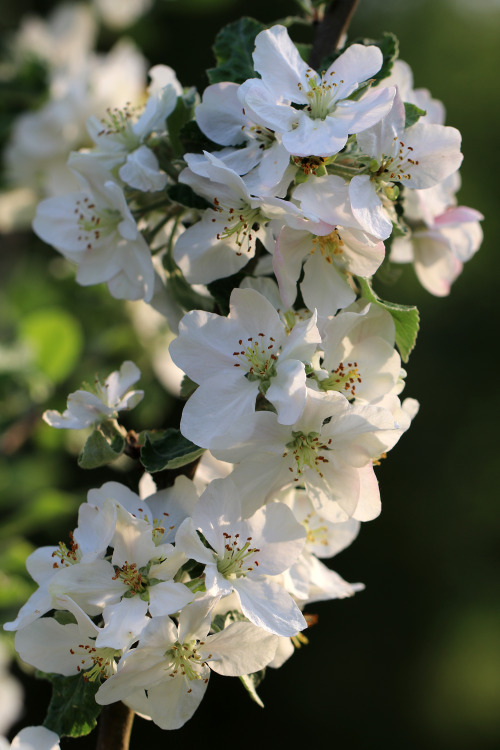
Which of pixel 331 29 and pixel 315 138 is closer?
pixel 315 138

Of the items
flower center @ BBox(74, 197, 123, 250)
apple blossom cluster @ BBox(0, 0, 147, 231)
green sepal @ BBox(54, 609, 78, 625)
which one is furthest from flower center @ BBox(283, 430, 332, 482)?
apple blossom cluster @ BBox(0, 0, 147, 231)

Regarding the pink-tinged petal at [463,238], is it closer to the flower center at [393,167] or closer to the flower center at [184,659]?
the flower center at [393,167]

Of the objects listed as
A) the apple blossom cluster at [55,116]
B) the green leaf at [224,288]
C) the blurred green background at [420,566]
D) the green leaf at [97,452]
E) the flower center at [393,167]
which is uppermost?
the flower center at [393,167]

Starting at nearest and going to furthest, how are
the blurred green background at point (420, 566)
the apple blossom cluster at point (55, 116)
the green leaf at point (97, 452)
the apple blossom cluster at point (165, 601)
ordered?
the apple blossom cluster at point (165, 601) < the green leaf at point (97, 452) < the apple blossom cluster at point (55, 116) < the blurred green background at point (420, 566)

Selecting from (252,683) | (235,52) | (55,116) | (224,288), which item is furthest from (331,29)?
(55,116)

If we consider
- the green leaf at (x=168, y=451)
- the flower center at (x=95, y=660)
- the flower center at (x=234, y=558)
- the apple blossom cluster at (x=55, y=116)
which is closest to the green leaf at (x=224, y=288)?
Answer: the green leaf at (x=168, y=451)

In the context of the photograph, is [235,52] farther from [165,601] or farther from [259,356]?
[165,601]

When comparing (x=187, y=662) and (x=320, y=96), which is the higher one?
(x=320, y=96)
